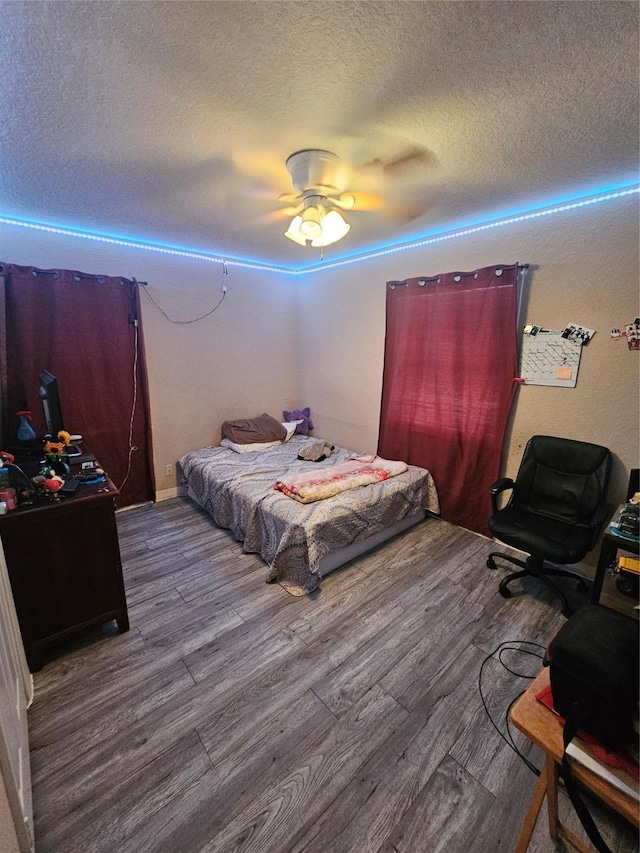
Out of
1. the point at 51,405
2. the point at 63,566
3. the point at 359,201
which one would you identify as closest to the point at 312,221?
the point at 359,201

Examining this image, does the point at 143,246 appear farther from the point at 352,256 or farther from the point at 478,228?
the point at 478,228

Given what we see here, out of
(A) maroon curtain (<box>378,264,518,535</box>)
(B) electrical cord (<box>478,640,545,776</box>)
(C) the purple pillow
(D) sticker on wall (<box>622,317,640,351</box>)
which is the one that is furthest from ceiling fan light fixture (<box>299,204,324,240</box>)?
(C) the purple pillow

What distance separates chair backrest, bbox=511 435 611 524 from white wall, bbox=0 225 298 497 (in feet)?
9.50

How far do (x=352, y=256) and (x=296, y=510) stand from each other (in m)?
2.73

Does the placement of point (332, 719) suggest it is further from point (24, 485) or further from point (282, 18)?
point (282, 18)

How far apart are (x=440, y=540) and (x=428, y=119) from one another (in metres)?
2.68

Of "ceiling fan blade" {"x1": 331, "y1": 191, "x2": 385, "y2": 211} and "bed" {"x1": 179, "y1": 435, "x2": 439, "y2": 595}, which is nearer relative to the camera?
"ceiling fan blade" {"x1": 331, "y1": 191, "x2": 385, "y2": 211}

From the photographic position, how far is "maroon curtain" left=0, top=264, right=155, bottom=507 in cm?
263

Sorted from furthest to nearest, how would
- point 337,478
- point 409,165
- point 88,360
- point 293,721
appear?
point 88,360
point 337,478
point 409,165
point 293,721

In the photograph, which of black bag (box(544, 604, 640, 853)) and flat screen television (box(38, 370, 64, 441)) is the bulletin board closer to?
black bag (box(544, 604, 640, 853))

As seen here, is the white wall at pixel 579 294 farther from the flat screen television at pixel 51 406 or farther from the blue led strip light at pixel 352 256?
the flat screen television at pixel 51 406

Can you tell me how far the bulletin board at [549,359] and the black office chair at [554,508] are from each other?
41 cm

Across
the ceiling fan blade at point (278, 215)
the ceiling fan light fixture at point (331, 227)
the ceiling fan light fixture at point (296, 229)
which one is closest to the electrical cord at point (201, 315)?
the ceiling fan blade at point (278, 215)

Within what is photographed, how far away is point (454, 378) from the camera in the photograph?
2.84m
